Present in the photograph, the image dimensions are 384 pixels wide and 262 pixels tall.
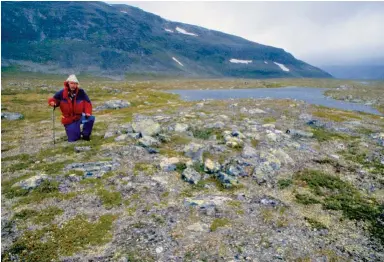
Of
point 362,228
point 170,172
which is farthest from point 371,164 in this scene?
point 170,172

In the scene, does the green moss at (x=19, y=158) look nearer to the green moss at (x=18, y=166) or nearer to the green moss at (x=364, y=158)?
the green moss at (x=18, y=166)

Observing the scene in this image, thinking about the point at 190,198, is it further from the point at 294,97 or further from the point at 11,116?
the point at 294,97

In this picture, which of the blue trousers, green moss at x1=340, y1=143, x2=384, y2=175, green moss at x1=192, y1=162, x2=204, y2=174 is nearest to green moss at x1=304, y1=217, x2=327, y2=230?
green moss at x1=192, y1=162, x2=204, y2=174

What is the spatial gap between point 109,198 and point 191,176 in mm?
6006

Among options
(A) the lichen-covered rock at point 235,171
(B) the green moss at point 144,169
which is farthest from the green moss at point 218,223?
(B) the green moss at point 144,169

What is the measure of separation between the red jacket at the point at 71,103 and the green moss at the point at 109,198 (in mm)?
6788

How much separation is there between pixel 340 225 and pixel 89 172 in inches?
662

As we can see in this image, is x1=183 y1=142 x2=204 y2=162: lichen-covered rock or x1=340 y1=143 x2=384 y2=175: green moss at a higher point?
x1=340 y1=143 x2=384 y2=175: green moss

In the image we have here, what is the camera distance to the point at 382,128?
139 feet

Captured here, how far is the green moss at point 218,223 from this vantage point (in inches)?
622

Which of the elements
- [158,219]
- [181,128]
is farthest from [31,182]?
[181,128]

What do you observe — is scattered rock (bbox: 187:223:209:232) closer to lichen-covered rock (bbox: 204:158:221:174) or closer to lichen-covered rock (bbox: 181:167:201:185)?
lichen-covered rock (bbox: 181:167:201:185)

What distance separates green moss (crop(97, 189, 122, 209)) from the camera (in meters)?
17.9

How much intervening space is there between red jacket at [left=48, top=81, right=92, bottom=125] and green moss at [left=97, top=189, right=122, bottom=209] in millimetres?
6788
